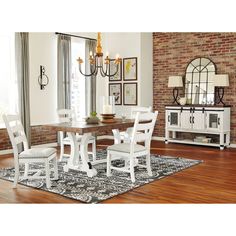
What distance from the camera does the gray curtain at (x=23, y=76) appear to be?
6559 millimetres

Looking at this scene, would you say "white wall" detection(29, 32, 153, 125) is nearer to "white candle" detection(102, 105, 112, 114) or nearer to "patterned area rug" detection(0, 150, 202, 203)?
"patterned area rug" detection(0, 150, 202, 203)

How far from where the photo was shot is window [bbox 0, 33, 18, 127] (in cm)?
658

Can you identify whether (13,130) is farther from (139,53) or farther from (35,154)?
(139,53)

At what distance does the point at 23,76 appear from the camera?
6648 millimetres

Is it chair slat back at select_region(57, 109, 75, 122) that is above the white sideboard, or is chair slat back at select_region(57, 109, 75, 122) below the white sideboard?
above

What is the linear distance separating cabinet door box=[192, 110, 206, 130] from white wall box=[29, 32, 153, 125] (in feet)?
4.67

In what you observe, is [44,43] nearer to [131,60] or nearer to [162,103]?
[131,60]

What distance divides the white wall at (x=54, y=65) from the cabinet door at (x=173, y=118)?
0.82m

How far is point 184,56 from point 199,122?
5.51 feet

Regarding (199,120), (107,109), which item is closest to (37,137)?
(107,109)

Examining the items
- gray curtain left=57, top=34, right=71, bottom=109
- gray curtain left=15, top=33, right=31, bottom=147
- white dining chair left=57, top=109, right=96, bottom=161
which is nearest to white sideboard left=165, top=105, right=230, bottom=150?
gray curtain left=57, top=34, right=71, bottom=109

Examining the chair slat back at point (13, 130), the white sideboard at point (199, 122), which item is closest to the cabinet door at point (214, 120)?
the white sideboard at point (199, 122)
